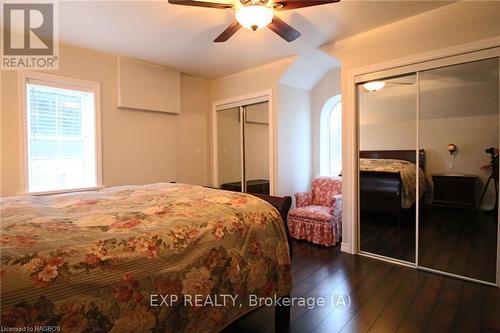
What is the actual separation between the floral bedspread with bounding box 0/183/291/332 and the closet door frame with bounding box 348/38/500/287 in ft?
5.63

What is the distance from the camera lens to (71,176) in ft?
10.9

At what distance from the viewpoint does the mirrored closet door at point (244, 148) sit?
4.08 m

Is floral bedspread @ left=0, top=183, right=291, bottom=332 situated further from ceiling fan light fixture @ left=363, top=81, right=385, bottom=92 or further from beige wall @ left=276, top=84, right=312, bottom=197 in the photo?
beige wall @ left=276, top=84, right=312, bottom=197

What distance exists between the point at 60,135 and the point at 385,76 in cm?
383

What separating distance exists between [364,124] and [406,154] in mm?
568

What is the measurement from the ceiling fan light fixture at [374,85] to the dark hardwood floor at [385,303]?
1912 mm

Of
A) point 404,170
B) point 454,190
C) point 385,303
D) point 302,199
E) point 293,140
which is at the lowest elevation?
point 385,303

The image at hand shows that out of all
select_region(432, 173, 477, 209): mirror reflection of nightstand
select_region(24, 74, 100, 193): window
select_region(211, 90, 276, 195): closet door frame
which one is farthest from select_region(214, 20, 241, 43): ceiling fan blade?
select_region(432, 173, 477, 209): mirror reflection of nightstand

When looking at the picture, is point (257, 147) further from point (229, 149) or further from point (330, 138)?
point (330, 138)

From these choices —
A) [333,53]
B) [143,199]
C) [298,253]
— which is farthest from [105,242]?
[333,53]

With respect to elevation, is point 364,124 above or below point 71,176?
above

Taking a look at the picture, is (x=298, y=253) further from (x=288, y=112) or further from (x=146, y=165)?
(x=146, y=165)

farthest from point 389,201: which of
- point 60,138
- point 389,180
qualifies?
point 60,138

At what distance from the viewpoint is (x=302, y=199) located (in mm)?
3912
